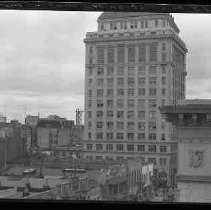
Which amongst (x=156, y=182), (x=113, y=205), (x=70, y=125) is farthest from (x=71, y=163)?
(x=113, y=205)

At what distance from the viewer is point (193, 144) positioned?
2791 mm

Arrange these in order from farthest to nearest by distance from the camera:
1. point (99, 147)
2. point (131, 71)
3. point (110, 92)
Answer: point (110, 92), point (99, 147), point (131, 71)

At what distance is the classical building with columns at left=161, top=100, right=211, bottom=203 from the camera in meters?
2.74

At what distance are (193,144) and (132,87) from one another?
42.3 inches

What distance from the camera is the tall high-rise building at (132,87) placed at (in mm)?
3254

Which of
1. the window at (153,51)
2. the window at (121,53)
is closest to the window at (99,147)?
the window at (121,53)

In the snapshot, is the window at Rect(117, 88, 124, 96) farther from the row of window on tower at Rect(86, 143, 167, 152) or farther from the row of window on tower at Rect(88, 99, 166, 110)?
the row of window on tower at Rect(86, 143, 167, 152)

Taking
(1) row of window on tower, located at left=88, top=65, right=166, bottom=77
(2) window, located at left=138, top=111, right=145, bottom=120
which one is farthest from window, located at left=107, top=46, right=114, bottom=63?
(2) window, located at left=138, top=111, right=145, bottom=120

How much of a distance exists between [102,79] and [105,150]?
0.90 metres

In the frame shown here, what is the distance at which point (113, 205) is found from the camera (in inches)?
28.5

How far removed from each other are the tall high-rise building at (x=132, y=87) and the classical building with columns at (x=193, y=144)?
21cm

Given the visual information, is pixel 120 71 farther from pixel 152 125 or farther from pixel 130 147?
pixel 130 147

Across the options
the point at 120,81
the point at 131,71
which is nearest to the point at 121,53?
the point at 131,71

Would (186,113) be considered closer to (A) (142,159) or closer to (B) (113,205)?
(A) (142,159)
